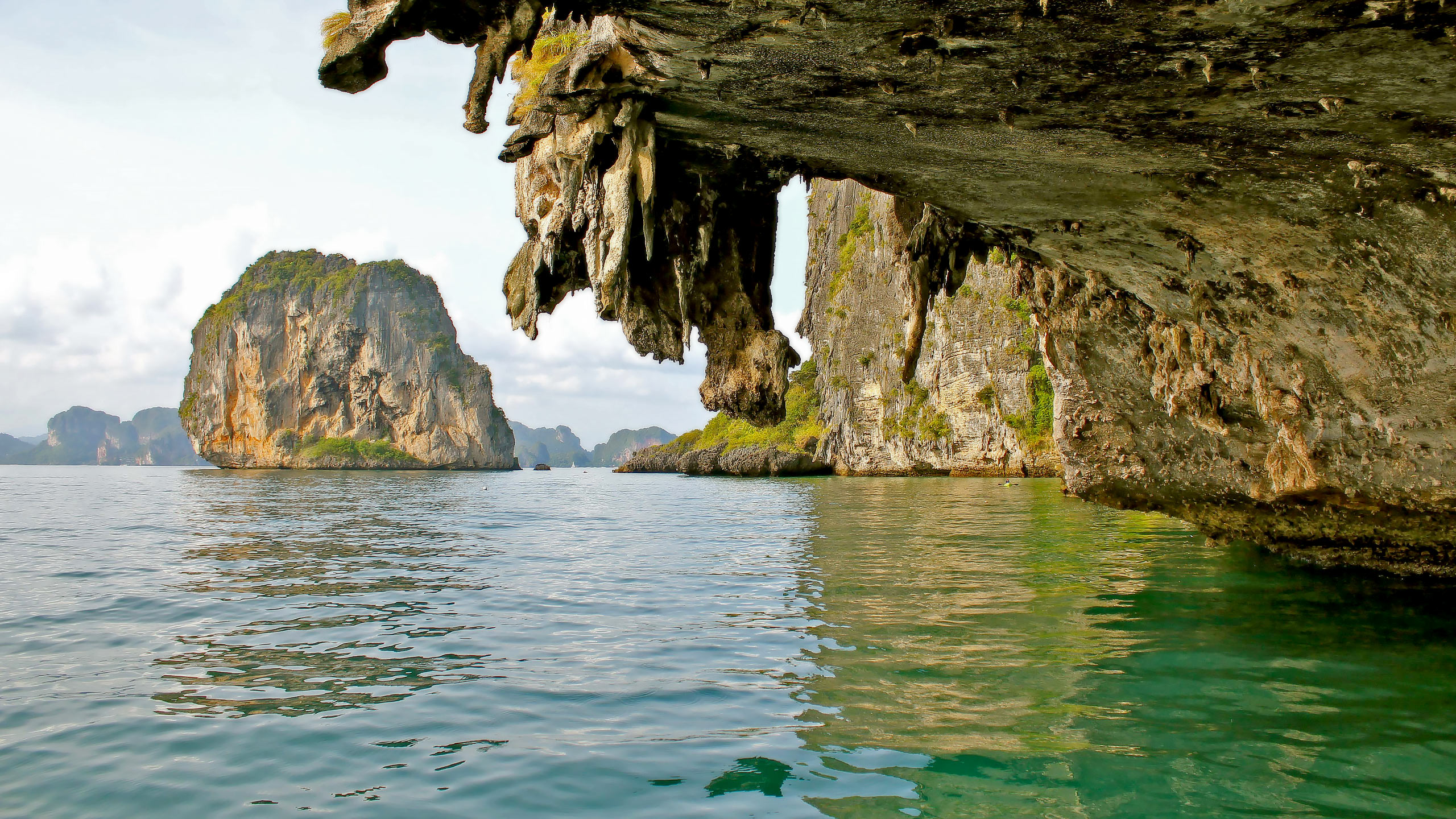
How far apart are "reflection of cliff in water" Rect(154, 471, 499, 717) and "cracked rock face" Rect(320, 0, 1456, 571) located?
341cm

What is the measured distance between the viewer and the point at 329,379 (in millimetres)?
102375

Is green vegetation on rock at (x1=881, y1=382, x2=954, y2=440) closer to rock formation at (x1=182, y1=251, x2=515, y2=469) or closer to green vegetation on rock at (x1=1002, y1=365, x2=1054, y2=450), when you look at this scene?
green vegetation on rock at (x1=1002, y1=365, x2=1054, y2=450)

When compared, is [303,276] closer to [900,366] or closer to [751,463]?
[751,463]

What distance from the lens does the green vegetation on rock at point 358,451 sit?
99625 mm

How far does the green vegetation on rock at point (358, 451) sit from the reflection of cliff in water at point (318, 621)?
86.3 metres

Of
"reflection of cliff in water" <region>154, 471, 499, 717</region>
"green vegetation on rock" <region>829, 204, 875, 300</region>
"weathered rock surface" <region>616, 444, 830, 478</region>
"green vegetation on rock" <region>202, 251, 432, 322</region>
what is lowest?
"reflection of cliff in water" <region>154, 471, 499, 717</region>

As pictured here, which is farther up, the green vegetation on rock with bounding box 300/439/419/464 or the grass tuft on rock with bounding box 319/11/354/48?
the grass tuft on rock with bounding box 319/11/354/48

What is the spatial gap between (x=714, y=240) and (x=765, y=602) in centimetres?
425

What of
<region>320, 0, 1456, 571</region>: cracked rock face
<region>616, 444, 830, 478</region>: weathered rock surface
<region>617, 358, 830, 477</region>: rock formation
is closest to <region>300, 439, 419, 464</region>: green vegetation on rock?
<region>617, 358, 830, 477</region>: rock formation

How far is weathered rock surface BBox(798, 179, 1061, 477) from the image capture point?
47219 mm

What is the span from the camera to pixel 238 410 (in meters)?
102

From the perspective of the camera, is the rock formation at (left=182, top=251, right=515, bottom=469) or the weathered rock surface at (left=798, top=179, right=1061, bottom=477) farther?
the rock formation at (left=182, top=251, right=515, bottom=469)

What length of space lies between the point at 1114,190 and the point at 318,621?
342 inches

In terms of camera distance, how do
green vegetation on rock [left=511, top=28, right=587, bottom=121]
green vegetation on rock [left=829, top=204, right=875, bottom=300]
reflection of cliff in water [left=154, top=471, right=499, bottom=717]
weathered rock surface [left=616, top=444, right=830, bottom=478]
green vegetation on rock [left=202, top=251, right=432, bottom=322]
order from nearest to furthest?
1. reflection of cliff in water [left=154, top=471, right=499, bottom=717]
2. green vegetation on rock [left=511, top=28, right=587, bottom=121]
3. green vegetation on rock [left=829, top=204, right=875, bottom=300]
4. weathered rock surface [left=616, top=444, right=830, bottom=478]
5. green vegetation on rock [left=202, top=251, right=432, bottom=322]
